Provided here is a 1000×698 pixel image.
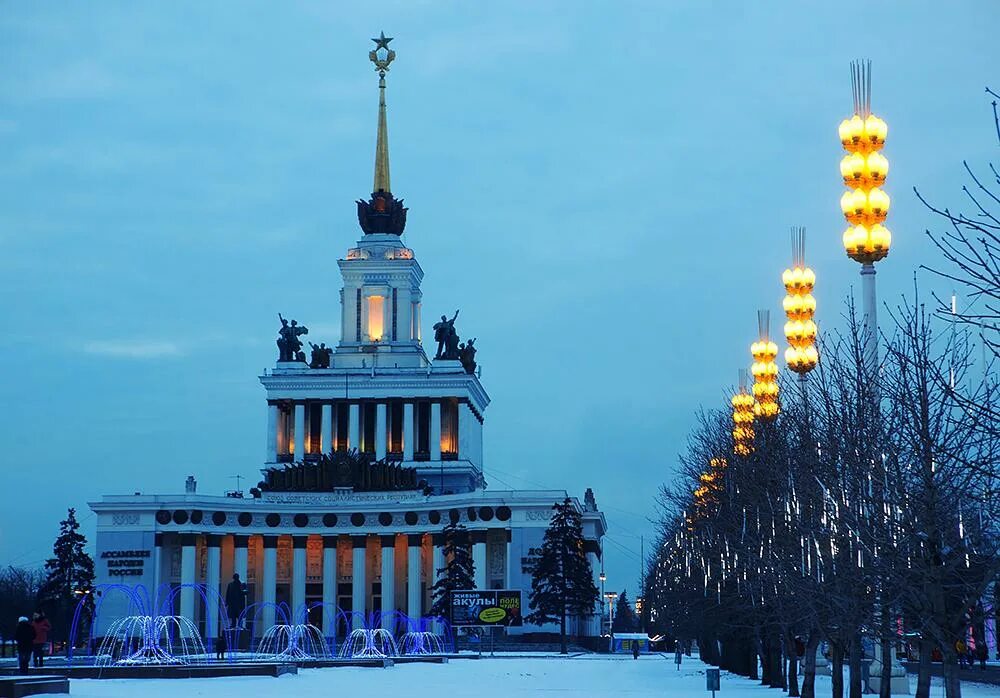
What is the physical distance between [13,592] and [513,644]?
52764mm

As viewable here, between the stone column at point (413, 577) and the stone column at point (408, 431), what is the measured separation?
11.3 meters

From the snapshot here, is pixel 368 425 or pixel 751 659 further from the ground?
pixel 368 425

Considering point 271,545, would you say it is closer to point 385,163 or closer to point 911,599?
point 385,163

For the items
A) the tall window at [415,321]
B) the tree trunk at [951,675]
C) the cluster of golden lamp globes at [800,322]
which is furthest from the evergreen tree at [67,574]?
the tree trunk at [951,675]

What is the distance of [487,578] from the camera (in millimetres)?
126312

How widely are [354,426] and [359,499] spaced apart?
11796 millimetres

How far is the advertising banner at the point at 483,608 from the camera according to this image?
100250mm

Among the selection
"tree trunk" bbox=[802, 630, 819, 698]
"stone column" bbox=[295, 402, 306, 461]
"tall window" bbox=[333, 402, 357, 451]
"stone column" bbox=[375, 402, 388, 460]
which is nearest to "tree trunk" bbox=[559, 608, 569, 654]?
"stone column" bbox=[375, 402, 388, 460]

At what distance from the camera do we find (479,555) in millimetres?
125375

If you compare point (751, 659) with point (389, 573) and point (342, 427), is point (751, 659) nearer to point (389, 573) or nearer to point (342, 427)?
point (389, 573)

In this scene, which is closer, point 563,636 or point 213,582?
point 563,636

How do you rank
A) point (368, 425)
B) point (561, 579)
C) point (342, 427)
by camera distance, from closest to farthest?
1. point (561, 579)
2. point (368, 425)
3. point (342, 427)

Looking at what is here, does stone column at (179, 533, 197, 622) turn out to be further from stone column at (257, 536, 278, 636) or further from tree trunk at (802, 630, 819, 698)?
tree trunk at (802, 630, 819, 698)

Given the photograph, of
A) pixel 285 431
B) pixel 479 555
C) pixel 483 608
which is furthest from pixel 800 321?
pixel 285 431
